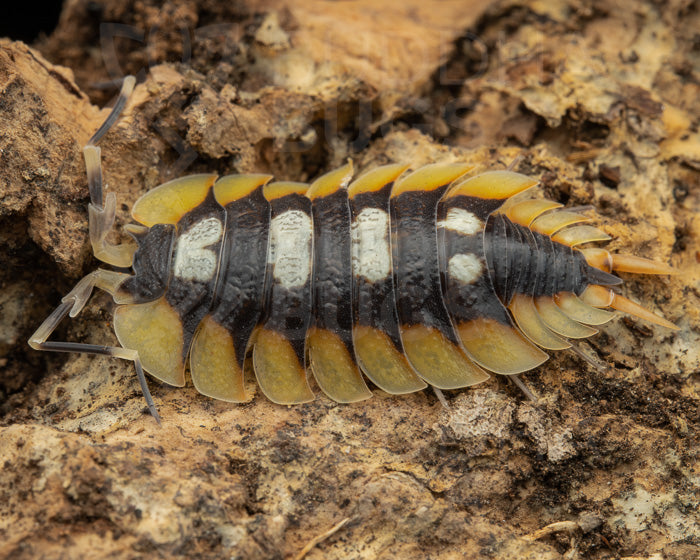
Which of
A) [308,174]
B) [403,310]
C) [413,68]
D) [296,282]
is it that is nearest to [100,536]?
[296,282]

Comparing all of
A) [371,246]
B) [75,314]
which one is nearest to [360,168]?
[371,246]

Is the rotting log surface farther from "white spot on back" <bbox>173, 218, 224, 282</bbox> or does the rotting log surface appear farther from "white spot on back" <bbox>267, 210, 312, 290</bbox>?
"white spot on back" <bbox>267, 210, 312, 290</bbox>

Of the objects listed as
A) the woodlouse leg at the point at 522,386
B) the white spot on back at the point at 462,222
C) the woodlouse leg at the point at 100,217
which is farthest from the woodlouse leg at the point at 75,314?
the woodlouse leg at the point at 522,386

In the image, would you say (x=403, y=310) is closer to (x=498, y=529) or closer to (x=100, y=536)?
(x=498, y=529)

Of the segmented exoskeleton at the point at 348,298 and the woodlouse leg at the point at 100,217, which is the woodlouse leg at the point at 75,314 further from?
the woodlouse leg at the point at 100,217

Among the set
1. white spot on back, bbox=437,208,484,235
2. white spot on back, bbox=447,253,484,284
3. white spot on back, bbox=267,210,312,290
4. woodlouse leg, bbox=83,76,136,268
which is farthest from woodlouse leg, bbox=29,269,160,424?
white spot on back, bbox=437,208,484,235

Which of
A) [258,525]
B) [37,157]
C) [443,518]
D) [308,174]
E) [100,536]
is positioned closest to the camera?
[100,536]
